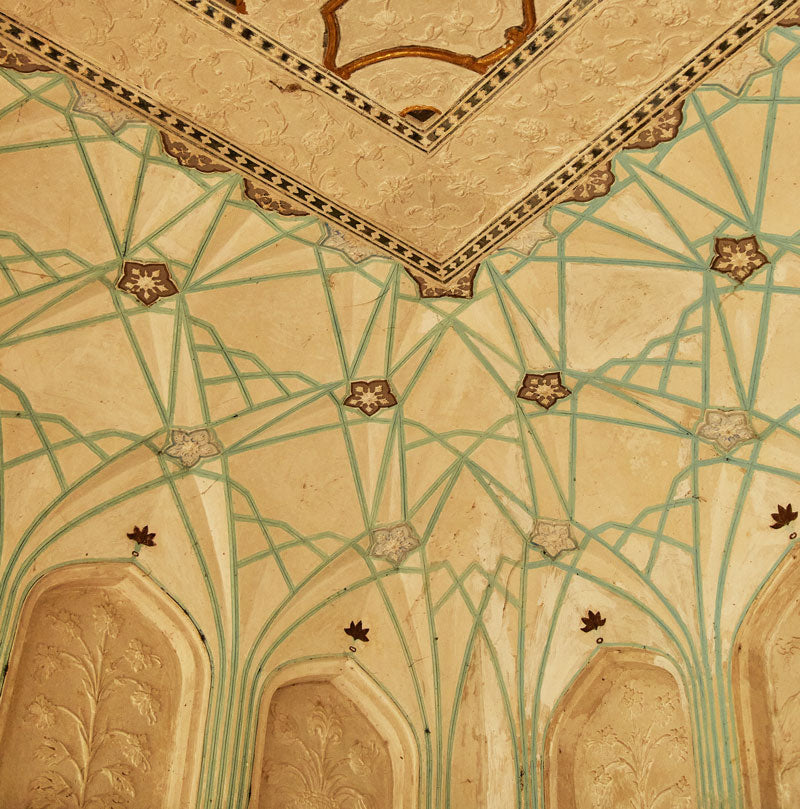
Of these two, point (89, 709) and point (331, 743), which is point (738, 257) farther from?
point (89, 709)

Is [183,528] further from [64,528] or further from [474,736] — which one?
[474,736]

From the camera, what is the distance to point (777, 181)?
27.6 ft

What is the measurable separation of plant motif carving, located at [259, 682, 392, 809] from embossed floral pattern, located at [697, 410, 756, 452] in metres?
4.16

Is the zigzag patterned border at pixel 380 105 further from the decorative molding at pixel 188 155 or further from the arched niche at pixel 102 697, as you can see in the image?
the arched niche at pixel 102 697

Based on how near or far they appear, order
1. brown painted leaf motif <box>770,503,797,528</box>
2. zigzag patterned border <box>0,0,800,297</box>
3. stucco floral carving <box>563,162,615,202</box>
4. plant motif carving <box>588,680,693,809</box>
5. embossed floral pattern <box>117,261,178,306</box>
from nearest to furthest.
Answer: zigzag patterned border <box>0,0,800,297</box>, stucco floral carving <box>563,162,615,202</box>, embossed floral pattern <box>117,261,178,306</box>, plant motif carving <box>588,680,693,809</box>, brown painted leaf motif <box>770,503,797,528</box>

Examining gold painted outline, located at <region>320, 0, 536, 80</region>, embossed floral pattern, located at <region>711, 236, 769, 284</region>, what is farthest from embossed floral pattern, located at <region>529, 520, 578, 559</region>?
gold painted outline, located at <region>320, 0, 536, 80</region>

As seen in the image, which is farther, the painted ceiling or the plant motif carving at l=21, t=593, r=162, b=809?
the plant motif carving at l=21, t=593, r=162, b=809

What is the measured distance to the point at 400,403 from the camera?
10102 millimetres

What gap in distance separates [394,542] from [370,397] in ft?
4.99

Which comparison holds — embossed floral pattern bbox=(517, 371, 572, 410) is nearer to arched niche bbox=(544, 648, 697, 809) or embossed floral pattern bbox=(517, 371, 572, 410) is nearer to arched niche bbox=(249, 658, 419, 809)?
arched niche bbox=(544, 648, 697, 809)

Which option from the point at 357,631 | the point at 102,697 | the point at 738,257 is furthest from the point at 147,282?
the point at 738,257

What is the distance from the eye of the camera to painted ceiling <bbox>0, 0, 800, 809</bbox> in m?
7.83

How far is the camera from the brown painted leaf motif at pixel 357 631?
10.6 meters

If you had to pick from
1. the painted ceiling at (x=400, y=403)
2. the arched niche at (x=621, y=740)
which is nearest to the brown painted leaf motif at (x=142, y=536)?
the painted ceiling at (x=400, y=403)
